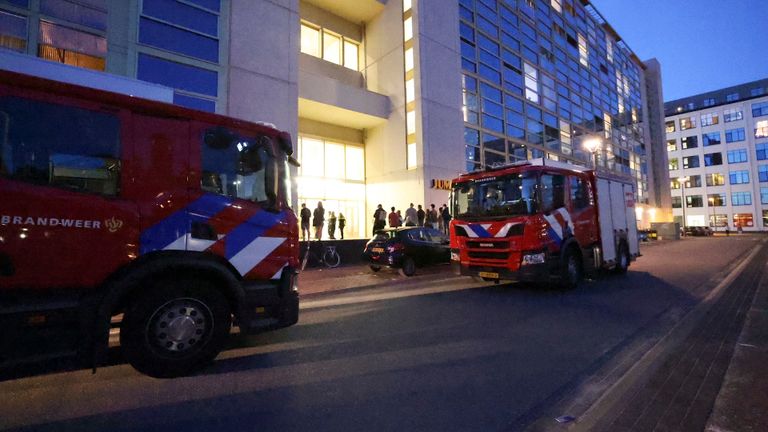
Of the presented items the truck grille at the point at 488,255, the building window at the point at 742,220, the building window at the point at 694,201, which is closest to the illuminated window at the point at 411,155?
the truck grille at the point at 488,255

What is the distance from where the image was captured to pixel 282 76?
1550 centimetres

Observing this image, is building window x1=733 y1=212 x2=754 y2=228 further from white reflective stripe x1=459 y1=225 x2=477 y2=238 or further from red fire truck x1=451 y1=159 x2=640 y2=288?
white reflective stripe x1=459 y1=225 x2=477 y2=238

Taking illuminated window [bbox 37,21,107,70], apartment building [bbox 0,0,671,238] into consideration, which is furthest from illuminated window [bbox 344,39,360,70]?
illuminated window [bbox 37,21,107,70]

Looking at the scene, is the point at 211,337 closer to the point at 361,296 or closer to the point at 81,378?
the point at 81,378

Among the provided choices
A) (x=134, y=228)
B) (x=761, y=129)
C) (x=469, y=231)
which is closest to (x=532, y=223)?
(x=469, y=231)

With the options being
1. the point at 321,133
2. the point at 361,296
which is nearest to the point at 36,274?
the point at 361,296

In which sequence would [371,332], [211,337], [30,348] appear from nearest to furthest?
[30,348], [211,337], [371,332]

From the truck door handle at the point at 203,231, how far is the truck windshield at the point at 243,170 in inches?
14.8

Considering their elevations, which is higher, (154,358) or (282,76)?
(282,76)

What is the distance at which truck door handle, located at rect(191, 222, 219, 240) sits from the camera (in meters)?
3.65

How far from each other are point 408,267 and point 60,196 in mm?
8726

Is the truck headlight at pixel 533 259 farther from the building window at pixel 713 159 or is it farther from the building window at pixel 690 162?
the building window at pixel 690 162

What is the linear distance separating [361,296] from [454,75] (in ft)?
57.7

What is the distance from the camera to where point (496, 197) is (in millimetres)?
7855
